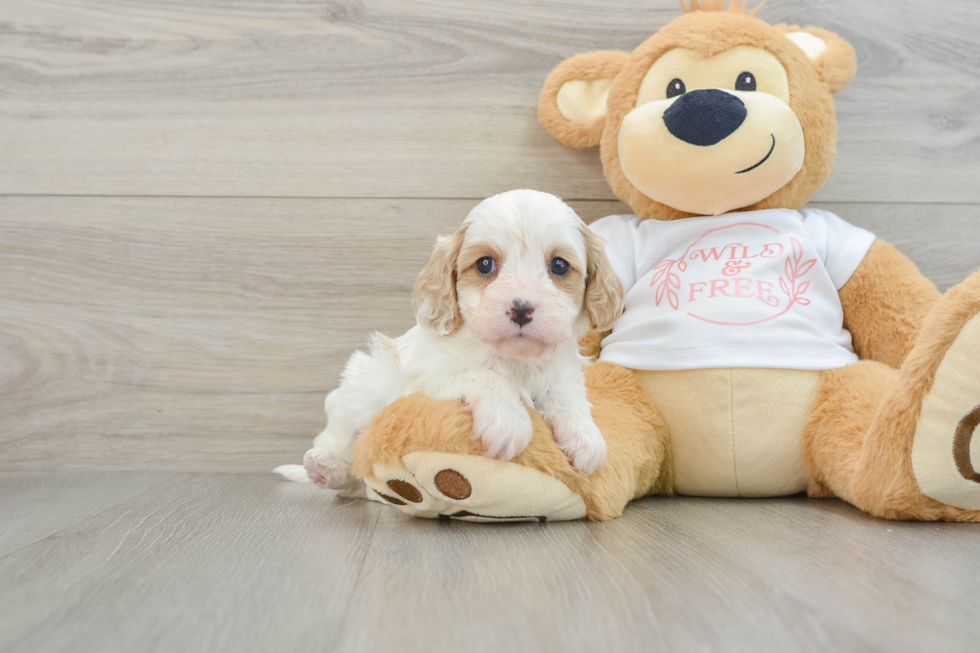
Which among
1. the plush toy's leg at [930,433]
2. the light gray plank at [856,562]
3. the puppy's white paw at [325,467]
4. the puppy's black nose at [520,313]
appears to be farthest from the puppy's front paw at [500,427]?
the plush toy's leg at [930,433]

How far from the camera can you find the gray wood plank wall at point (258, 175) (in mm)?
1489

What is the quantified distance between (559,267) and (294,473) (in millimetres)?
745

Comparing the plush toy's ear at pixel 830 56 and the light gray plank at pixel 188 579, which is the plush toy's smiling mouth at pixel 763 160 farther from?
the light gray plank at pixel 188 579

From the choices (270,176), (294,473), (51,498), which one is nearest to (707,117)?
(270,176)

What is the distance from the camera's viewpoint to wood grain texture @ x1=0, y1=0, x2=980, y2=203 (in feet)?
4.88

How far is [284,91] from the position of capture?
150 centimetres

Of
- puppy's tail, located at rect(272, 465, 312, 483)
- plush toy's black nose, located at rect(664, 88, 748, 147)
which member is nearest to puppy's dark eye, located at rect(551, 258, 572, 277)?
plush toy's black nose, located at rect(664, 88, 748, 147)

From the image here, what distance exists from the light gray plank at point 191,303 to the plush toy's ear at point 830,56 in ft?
1.46

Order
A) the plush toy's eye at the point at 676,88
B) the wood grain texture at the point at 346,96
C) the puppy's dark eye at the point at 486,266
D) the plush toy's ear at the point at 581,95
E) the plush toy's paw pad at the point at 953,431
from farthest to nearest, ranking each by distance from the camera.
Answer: the wood grain texture at the point at 346,96 → the plush toy's ear at the point at 581,95 → the plush toy's eye at the point at 676,88 → the puppy's dark eye at the point at 486,266 → the plush toy's paw pad at the point at 953,431

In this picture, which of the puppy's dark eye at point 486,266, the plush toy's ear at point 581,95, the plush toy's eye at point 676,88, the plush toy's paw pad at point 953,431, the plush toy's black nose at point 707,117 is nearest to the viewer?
the plush toy's paw pad at point 953,431

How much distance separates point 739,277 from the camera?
119cm

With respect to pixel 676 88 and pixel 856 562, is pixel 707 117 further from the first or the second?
pixel 856 562

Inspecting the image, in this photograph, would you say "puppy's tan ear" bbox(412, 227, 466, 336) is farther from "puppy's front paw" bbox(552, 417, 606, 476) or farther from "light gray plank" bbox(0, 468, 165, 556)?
"light gray plank" bbox(0, 468, 165, 556)

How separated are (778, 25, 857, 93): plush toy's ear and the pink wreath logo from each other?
31cm
